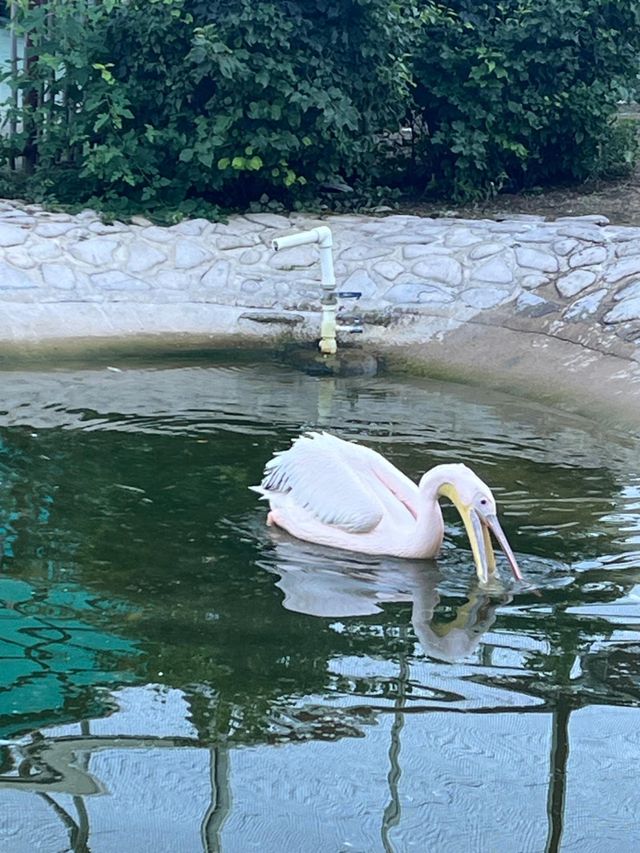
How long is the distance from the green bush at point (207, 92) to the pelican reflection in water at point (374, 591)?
5320 millimetres

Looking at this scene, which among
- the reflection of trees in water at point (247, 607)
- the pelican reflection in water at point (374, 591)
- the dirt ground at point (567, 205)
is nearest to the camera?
the reflection of trees in water at point (247, 607)

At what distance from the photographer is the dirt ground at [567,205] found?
10.5 m

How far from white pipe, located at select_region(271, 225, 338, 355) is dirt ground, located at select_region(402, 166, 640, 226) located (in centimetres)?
227

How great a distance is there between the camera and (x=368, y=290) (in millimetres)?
9086

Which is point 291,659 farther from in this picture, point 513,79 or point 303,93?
point 513,79

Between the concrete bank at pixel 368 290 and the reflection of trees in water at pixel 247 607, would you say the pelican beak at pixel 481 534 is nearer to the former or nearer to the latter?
the reflection of trees in water at pixel 247 607

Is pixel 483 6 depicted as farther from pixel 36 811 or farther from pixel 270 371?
pixel 36 811

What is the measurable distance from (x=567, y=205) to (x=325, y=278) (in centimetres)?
316

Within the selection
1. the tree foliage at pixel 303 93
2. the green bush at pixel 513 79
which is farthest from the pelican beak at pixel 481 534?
the green bush at pixel 513 79

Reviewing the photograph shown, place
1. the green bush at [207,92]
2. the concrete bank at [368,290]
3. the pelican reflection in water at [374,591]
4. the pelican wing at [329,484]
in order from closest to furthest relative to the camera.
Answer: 1. the pelican reflection in water at [374,591]
2. the pelican wing at [329,484]
3. the concrete bank at [368,290]
4. the green bush at [207,92]

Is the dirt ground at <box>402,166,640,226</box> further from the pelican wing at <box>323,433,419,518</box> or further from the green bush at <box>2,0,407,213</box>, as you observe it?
the pelican wing at <box>323,433,419,518</box>

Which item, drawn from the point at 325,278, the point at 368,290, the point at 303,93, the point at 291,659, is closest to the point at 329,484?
the point at 291,659

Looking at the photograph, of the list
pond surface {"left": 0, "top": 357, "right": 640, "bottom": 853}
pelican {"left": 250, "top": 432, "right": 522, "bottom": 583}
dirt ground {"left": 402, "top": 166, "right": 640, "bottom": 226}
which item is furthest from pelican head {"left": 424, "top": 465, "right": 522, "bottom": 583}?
dirt ground {"left": 402, "top": 166, "right": 640, "bottom": 226}

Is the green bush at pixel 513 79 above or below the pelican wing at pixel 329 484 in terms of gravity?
above
